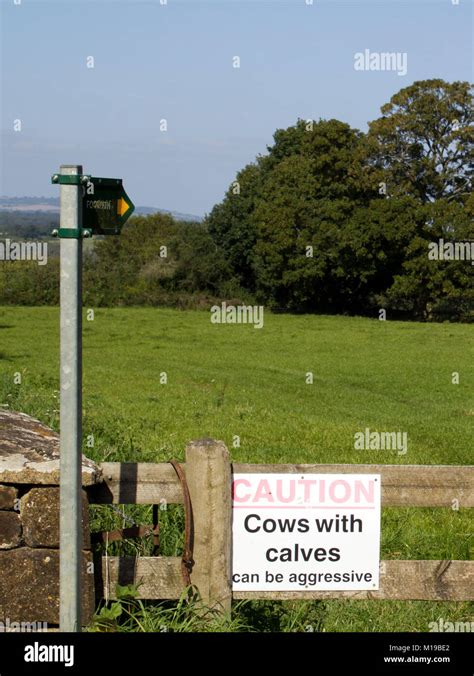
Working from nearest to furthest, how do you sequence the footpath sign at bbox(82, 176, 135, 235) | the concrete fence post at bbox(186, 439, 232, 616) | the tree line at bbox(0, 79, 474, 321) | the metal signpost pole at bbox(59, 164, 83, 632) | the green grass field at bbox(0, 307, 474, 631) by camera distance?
the metal signpost pole at bbox(59, 164, 83, 632) → the footpath sign at bbox(82, 176, 135, 235) → the concrete fence post at bbox(186, 439, 232, 616) → the green grass field at bbox(0, 307, 474, 631) → the tree line at bbox(0, 79, 474, 321)

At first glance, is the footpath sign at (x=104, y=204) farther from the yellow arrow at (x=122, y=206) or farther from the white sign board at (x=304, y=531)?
the white sign board at (x=304, y=531)

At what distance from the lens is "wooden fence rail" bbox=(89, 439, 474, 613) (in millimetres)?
5188

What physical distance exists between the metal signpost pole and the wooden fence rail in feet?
3.38

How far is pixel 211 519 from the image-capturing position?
5184 millimetres

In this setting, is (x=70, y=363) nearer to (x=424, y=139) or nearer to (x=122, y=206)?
(x=122, y=206)

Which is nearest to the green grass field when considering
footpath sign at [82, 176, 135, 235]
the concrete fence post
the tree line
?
the concrete fence post

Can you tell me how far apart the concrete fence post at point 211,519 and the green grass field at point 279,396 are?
46 centimetres

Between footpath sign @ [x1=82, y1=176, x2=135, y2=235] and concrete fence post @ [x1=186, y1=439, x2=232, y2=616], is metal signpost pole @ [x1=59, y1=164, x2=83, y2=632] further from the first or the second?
concrete fence post @ [x1=186, y1=439, x2=232, y2=616]

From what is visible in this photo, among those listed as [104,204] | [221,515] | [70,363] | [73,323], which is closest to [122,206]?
[104,204]

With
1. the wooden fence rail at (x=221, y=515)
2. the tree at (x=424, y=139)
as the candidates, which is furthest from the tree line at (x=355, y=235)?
the wooden fence rail at (x=221, y=515)

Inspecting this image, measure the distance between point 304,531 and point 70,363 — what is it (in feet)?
5.90

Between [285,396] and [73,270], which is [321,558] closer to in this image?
[73,270]

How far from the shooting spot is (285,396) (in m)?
19.9

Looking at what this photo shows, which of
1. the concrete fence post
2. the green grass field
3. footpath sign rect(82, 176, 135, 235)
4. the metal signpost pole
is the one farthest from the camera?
the green grass field
